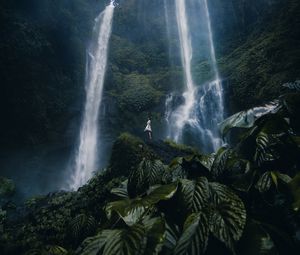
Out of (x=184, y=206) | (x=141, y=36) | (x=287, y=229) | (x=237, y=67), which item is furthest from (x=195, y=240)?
(x=141, y=36)

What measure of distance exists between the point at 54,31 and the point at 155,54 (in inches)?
386

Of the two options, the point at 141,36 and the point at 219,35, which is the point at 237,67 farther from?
the point at 141,36

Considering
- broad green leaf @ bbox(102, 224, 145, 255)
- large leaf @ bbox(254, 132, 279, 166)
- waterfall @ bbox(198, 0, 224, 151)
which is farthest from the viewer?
waterfall @ bbox(198, 0, 224, 151)

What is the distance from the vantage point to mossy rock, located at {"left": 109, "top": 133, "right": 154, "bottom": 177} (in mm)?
7199

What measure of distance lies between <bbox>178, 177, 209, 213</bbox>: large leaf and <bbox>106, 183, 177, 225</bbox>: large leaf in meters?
0.05

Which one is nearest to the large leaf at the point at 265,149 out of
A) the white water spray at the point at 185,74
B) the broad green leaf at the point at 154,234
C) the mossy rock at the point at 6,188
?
the broad green leaf at the point at 154,234

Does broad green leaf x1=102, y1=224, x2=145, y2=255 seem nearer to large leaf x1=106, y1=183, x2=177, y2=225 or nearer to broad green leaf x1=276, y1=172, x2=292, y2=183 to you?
large leaf x1=106, y1=183, x2=177, y2=225

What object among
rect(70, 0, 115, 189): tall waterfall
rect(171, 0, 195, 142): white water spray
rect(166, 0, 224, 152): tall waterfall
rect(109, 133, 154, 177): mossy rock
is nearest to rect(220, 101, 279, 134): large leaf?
rect(109, 133, 154, 177): mossy rock

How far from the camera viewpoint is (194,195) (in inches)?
57.7

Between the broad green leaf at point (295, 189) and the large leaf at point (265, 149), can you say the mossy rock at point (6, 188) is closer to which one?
the large leaf at point (265, 149)

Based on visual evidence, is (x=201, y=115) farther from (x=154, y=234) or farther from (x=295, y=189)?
(x=154, y=234)

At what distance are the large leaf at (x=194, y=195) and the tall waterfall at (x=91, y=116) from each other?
51.0 ft

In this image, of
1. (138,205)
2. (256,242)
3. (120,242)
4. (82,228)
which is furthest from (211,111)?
(120,242)

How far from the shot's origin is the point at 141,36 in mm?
26703
